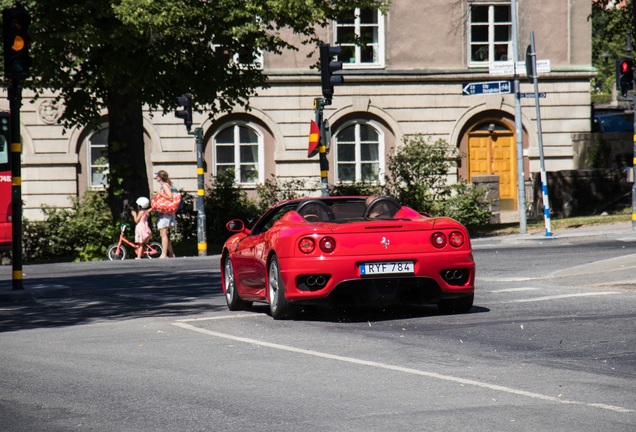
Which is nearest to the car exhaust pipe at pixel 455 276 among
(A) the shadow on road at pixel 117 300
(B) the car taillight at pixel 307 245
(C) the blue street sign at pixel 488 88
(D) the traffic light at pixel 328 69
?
(B) the car taillight at pixel 307 245

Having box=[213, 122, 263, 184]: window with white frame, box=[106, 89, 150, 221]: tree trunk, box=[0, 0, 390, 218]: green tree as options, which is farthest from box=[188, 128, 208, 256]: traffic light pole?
box=[213, 122, 263, 184]: window with white frame

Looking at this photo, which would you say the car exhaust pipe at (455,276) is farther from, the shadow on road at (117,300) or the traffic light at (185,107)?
the traffic light at (185,107)

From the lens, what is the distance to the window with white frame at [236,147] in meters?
38.5

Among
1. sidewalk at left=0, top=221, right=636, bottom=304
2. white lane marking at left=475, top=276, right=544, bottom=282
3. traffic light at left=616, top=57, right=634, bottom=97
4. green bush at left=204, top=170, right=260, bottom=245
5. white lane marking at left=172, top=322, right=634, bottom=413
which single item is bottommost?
white lane marking at left=172, top=322, right=634, bottom=413

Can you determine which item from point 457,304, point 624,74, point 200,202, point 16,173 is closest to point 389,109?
point 200,202

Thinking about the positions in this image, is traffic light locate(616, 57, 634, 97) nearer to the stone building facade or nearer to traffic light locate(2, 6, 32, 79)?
the stone building facade

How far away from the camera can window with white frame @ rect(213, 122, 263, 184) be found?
38469 mm

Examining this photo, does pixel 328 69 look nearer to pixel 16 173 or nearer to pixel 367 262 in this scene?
pixel 16 173

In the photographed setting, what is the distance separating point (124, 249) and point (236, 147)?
1271 centimetres

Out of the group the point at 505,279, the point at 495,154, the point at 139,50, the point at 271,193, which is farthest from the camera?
the point at 495,154

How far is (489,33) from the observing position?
39.0m

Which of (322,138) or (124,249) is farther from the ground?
(322,138)

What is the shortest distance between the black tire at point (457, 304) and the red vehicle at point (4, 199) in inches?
540

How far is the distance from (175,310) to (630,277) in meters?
5.50
